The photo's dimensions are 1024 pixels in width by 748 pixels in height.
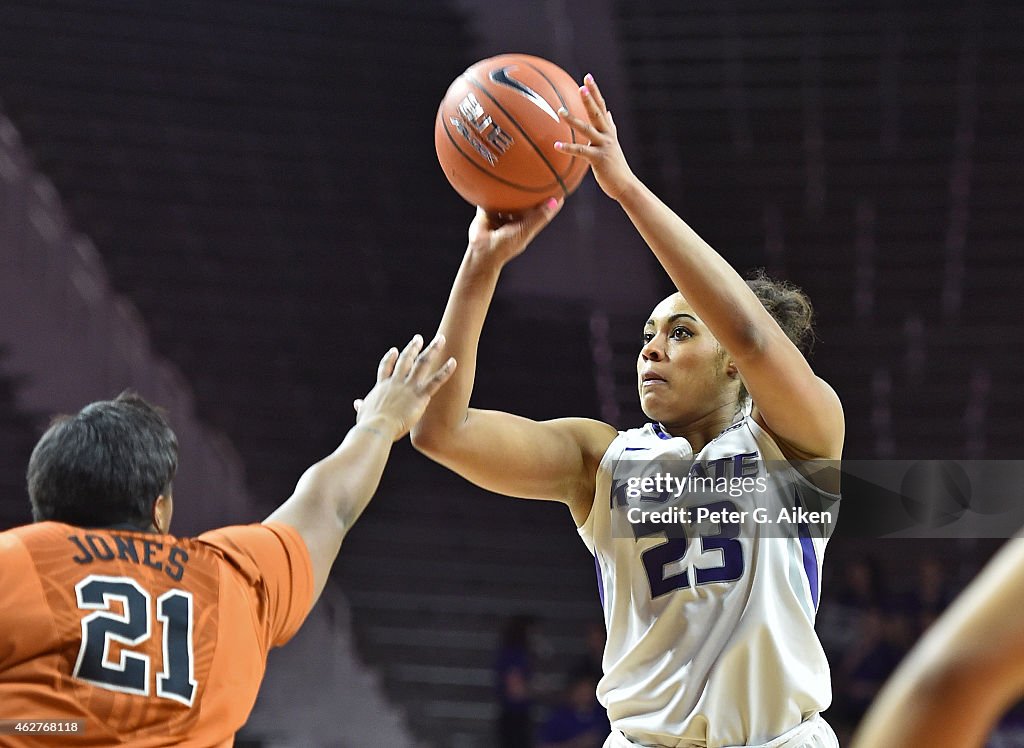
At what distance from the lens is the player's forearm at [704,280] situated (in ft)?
8.20

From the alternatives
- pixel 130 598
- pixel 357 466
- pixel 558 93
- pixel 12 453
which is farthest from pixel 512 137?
pixel 12 453

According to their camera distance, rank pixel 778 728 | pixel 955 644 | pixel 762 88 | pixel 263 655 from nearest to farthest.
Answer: pixel 955 644 < pixel 263 655 < pixel 778 728 < pixel 762 88

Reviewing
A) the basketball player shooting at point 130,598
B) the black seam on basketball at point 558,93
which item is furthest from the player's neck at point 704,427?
the basketball player shooting at point 130,598

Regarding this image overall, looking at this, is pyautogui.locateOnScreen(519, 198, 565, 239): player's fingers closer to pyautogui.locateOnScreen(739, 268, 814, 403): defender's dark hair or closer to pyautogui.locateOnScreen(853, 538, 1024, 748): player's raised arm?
pyautogui.locateOnScreen(739, 268, 814, 403): defender's dark hair

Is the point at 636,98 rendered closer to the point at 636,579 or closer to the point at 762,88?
the point at 762,88

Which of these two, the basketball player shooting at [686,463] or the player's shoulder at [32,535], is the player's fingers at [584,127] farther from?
the player's shoulder at [32,535]

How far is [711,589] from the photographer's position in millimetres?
2598

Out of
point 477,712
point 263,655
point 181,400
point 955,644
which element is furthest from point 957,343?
point 955,644

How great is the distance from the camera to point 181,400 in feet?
30.7

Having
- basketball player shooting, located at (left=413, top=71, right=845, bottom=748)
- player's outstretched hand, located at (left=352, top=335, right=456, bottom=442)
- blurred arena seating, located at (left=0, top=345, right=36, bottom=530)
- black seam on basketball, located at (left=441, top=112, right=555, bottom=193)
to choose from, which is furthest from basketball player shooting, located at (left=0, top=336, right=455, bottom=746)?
blurred arena seating, located at (left=0, top=345, right=36, bottom=530)

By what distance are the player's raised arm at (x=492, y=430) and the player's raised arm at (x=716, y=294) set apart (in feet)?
1.09

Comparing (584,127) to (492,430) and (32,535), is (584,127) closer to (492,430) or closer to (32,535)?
(492,430)

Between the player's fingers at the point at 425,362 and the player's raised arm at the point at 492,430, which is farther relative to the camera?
the player's raised arm at the point at 492,430

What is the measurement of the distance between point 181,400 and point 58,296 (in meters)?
1.26
